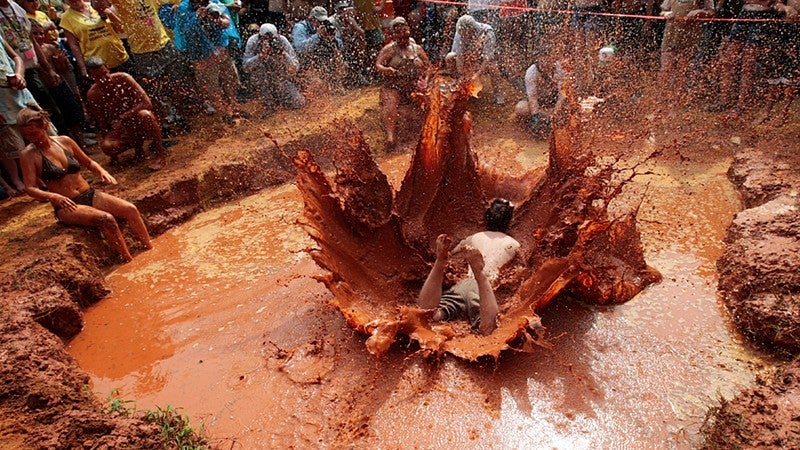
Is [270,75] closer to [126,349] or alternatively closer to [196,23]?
[196,23]

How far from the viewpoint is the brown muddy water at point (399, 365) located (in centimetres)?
347

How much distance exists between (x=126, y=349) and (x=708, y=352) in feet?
16.9

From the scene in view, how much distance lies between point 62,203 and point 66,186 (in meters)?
0.30

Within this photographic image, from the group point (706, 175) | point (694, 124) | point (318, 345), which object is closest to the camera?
point (318, 345)

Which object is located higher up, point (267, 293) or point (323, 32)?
point (323, 32)

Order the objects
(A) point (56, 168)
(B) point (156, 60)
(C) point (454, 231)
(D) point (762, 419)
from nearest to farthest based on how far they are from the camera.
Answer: (D) point (762, 419), (A) point (56, 168), (C) point (454, 231), (B) point (156, 60)

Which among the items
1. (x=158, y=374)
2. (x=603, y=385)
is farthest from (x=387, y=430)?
(x=158, y=374)

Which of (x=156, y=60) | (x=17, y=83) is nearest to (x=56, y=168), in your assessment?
(x=17, y=83)

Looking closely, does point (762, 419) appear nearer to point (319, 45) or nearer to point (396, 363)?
point (396, 363)

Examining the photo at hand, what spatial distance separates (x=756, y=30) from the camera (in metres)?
7.04

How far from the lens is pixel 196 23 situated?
26.2ft

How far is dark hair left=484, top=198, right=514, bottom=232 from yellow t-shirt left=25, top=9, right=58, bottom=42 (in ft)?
22.6

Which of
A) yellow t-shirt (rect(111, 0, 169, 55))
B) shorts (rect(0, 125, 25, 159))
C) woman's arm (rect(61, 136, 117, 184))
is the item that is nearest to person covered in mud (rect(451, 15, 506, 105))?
yellow t-shirt (rect(111, 0, 169, 55))

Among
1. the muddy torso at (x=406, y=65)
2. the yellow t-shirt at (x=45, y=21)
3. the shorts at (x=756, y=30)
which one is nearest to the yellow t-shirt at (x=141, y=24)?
the yellow t-shirt at (x=45, y=21)
